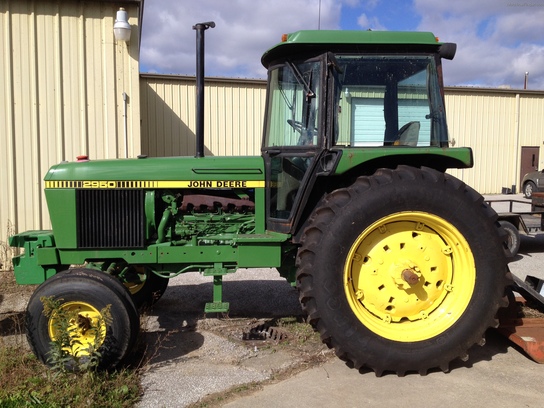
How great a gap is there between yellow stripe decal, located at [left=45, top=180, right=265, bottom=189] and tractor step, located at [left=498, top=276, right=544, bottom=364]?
2.35m

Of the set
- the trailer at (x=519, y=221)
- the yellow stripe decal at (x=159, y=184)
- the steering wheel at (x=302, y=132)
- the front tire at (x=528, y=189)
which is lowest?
the trailer at (x=519, y=221)

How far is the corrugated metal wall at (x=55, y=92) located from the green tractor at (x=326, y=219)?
3.39 meters

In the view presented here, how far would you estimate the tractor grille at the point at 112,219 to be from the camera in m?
4.25

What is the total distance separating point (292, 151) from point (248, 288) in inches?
107

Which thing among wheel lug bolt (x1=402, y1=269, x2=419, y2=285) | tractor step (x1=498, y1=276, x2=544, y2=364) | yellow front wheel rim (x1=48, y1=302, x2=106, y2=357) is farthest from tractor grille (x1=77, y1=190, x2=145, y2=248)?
tractor step (x1=498, y1=276, x2=544, y2=364)

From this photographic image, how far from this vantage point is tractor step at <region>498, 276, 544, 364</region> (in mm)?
4031

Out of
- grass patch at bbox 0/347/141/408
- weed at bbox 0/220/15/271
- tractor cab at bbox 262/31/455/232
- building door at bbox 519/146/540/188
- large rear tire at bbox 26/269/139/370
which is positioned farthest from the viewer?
building door at bbox 519/146/540/188

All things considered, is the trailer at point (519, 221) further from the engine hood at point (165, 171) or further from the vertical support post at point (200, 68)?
the vertical support post at point (200, 68)

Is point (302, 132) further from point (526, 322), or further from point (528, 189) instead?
point (528, 189)

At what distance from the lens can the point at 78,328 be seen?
374cm

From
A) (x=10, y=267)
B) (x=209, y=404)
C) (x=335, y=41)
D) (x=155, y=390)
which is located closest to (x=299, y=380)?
(x=209, y=404)

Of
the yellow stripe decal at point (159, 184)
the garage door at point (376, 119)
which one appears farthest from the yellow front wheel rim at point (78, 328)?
the garage door at point (376, 119)

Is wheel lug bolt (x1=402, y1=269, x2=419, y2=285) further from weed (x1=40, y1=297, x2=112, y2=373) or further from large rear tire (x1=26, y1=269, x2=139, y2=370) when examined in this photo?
weed (x1=40, y1=297, x2=112, y2=373)

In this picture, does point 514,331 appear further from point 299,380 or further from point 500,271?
point 299,380
